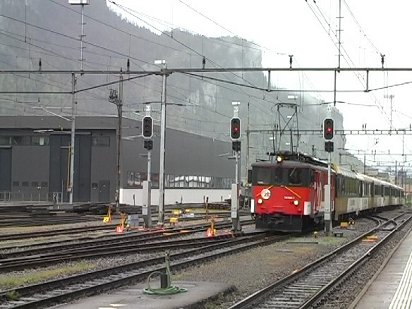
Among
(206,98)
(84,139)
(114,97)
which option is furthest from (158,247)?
(206,98)

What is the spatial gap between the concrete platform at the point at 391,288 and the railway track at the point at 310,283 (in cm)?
79

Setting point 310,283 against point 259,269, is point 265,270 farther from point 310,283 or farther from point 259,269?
point 310,283

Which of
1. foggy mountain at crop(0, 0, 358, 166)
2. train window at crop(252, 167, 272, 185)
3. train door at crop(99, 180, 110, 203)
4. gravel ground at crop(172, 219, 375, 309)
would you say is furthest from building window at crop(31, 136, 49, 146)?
gravel ground at crop(172, 219, 375, 309)

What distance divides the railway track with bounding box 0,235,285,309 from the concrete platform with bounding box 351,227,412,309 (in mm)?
4651

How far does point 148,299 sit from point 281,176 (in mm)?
16061

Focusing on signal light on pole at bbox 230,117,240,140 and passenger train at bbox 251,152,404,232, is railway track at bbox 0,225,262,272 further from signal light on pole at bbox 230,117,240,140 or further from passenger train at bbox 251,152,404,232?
signal light on pole at bbox 230,117,240,140

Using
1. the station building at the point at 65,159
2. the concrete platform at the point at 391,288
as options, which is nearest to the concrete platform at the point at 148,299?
the concrete platform at the point at 391,288

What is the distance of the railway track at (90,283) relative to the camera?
10.6 m

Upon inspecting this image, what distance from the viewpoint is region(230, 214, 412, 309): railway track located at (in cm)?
1096

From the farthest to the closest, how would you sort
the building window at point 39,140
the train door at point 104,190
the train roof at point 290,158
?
the building window at point 39,140, the train door at point 104,190, the train roof at point 290,158

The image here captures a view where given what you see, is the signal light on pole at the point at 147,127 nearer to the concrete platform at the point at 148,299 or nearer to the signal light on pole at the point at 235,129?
the signal light on pole at the point at 235,129

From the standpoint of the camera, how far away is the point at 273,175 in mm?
25875

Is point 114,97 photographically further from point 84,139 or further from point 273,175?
point 273,175

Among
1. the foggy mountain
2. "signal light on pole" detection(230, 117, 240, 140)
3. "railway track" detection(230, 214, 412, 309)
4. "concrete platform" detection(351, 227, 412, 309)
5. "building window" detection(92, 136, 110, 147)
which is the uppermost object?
the foggy mountain
